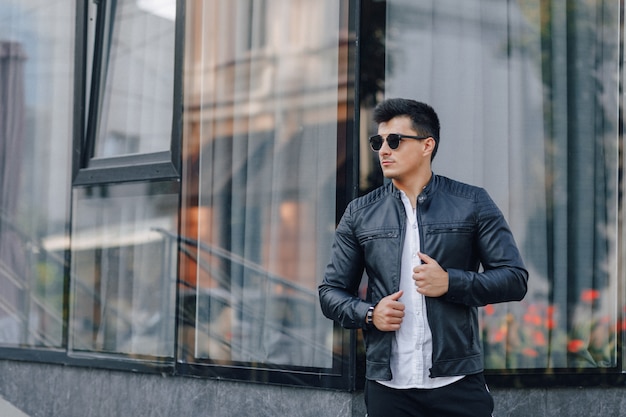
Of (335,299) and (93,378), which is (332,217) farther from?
(93,378)

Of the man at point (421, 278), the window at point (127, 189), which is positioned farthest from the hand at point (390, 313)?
the window at point (127, 189)

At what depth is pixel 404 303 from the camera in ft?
13.6

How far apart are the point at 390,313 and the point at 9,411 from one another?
540cm

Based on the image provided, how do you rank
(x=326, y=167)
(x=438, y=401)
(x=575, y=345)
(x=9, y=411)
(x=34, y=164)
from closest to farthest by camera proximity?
(x=438, y=401) < (x=326, y=167) < (x=575, y=345) < (x=9, y=411) < (x=34, y=164)

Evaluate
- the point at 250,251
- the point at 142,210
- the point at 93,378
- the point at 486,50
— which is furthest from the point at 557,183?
the point at 93,378

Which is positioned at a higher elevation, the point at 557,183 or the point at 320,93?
the point at 320,93

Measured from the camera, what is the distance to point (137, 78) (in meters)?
8.00

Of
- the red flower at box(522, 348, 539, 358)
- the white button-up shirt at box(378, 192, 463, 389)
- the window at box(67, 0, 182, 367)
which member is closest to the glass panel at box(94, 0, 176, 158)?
the window at box(67, 0, 182, 367)

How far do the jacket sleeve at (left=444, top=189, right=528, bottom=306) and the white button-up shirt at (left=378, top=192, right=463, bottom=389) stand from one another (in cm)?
16

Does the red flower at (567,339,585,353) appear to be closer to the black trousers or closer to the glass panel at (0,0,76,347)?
the black trousers

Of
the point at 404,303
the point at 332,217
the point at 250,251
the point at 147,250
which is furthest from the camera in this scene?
the point at 147,250

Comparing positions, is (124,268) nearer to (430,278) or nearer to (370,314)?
(370,314)

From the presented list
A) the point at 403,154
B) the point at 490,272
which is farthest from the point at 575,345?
the point at 403,154

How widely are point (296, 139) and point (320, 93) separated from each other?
328mm
